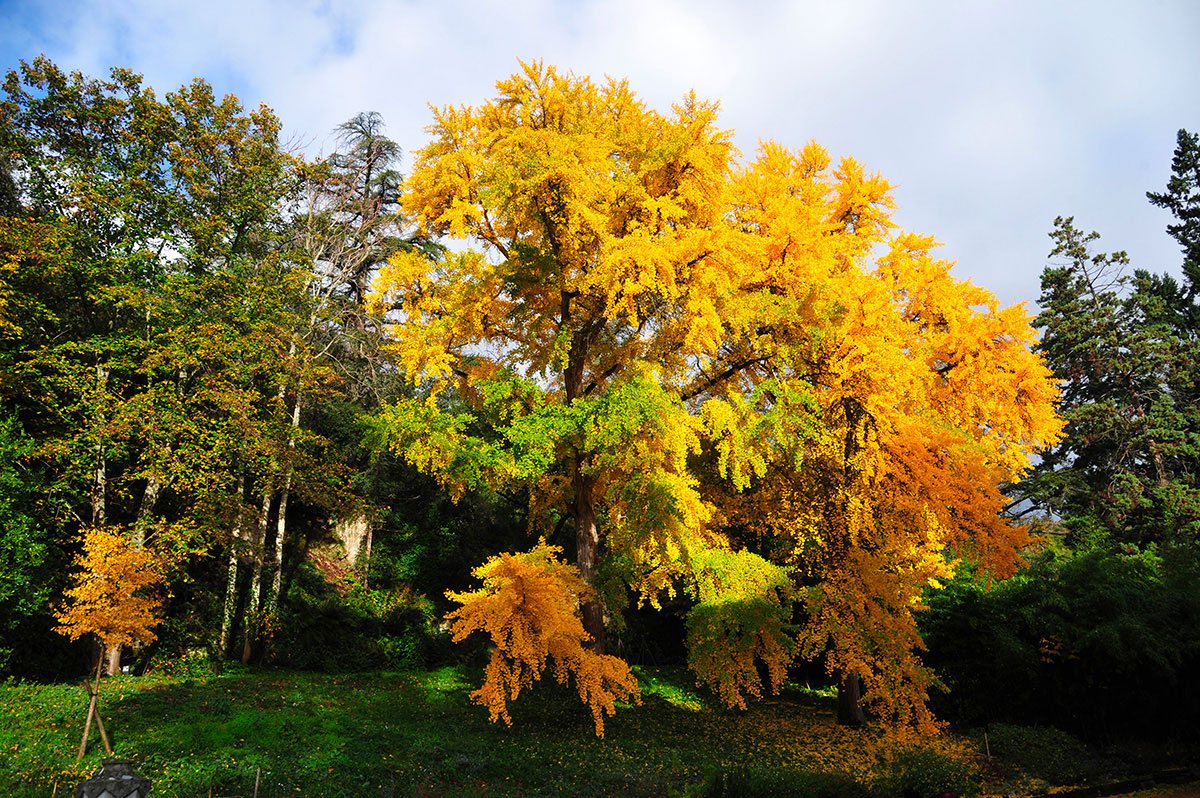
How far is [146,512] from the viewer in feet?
47.7

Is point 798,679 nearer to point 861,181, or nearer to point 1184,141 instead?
point 861,181

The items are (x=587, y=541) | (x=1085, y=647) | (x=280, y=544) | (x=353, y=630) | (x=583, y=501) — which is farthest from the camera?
(x=353, y=630)

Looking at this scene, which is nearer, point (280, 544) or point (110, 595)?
point (110, 595)

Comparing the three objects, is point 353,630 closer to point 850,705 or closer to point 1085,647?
point 850,705

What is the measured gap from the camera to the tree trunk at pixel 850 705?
567 inches

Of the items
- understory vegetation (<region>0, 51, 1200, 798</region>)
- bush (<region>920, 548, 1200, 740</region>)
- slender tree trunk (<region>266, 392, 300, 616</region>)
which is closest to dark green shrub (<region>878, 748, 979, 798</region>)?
understory vegetation (<region>0, 51, 1200, 798</region>)

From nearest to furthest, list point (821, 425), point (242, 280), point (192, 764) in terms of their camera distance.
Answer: point (192, 764) < point (821, 425) < point (242, 280)

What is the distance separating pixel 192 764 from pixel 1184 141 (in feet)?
135

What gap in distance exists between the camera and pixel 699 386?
14.1 meters

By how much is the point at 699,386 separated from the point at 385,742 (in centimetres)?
872

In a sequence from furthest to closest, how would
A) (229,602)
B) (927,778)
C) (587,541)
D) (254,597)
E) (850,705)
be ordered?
(254,597) < (229,602) < (850,705) < (587,541) < (927,778)

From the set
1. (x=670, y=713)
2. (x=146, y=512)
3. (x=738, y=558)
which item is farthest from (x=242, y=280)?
(x=670, y=713)

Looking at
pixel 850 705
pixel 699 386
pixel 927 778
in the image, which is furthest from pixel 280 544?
pixel 927 778

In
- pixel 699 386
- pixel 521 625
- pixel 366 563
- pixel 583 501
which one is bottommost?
pixel 521 625
